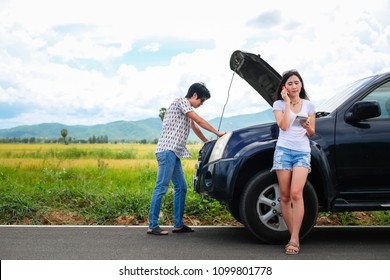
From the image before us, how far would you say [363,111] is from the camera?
6766 millimetres

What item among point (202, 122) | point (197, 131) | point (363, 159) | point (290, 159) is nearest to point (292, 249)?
point (290, 159)

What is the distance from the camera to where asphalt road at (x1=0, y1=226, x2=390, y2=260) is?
20.6 ft

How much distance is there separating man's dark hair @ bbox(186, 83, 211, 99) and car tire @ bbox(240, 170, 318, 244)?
1371mm

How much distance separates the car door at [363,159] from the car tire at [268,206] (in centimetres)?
45

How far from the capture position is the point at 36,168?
13555 millimetres

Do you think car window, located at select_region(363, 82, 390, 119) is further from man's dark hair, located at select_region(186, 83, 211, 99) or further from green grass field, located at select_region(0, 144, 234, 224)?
green grass field, located at select_region(0, 144, 234, 224)

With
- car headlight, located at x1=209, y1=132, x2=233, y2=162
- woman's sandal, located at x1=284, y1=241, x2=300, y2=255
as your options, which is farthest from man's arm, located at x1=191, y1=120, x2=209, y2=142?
woman's sandal, located at x1=284, y1=241, x2=300, y2=255

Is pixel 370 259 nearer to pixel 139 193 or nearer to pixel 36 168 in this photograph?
pixel 139 193

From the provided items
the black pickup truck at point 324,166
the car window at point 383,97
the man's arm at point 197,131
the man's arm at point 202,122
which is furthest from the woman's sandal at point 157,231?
the car window at point 383,97

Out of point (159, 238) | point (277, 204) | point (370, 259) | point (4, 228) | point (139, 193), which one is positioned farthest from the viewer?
point (139, 193)

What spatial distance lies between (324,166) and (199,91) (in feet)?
5.86

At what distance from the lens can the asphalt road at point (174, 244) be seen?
20.6 feet
